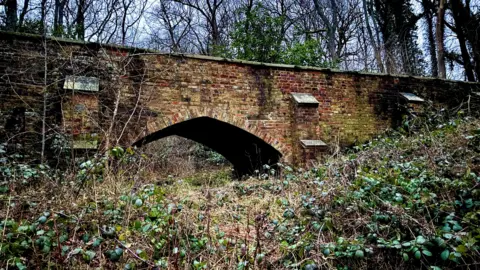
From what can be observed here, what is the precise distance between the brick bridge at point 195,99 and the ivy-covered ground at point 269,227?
218cm

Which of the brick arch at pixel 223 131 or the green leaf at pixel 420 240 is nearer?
the green leaf at pixel 420 240

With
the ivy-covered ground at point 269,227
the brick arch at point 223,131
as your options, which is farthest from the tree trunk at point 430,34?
the ivy-covered ground at point 269,227

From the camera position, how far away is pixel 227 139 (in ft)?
31.7

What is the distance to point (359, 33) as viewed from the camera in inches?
782

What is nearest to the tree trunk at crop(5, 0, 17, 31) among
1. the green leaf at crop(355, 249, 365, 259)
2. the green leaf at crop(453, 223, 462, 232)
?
the green leaf at crop(355, 249, 365, 259)

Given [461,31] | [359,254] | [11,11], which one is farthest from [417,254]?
[461,31]

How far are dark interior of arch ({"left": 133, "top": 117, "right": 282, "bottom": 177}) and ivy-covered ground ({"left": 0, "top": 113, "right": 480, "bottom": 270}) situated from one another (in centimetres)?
424

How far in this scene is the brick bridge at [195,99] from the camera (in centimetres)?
642

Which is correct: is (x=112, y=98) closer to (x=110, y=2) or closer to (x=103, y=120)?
(x=103, y=120)

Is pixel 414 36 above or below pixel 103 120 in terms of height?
above

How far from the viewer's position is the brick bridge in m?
6.42

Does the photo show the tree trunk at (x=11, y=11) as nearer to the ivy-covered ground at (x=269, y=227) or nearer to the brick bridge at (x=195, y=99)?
the brick bridge at (x=195, y=99)

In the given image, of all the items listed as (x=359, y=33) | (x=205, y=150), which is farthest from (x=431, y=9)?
(x=205, y=150)

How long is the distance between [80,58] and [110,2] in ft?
39.5
